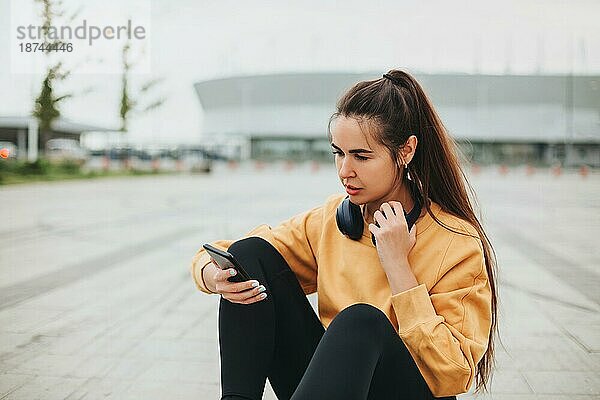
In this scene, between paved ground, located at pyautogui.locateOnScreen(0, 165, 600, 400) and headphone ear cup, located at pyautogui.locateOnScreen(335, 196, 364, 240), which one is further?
paved ground, located at pyautogui.locateOnScreen(0, 165, 600, 400)

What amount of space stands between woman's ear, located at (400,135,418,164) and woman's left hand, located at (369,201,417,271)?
0.14 metres

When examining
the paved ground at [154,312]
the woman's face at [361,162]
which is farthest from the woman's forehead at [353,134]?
the paved ground at [154,312]

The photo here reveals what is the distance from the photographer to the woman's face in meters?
1.56

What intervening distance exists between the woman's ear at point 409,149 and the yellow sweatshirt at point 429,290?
0.39 feet

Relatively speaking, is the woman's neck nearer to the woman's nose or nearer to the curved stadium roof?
the woman's nose

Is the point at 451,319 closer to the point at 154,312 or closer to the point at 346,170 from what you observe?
the point at 346,170

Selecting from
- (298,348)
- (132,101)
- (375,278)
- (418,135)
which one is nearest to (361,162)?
(418,135)

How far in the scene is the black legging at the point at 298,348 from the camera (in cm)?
138

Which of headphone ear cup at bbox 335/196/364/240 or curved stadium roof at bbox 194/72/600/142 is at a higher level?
curved stadium roof at bbox 194/72/600/142

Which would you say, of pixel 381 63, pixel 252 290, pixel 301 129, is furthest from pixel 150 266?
pixel 301 129

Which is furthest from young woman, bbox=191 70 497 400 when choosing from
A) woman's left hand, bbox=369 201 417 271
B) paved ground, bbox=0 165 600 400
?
paved ground, bbox=0 165 600 400

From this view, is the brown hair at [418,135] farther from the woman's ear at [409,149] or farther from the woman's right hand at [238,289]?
the woman's right hand at [238,289]

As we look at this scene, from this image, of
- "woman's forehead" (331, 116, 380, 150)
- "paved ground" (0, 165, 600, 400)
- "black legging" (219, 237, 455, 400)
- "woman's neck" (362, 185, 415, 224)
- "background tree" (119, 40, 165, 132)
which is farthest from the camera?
"background tree" (119, 40, 165, 132)

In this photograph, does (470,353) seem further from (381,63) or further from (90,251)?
(381,63)
